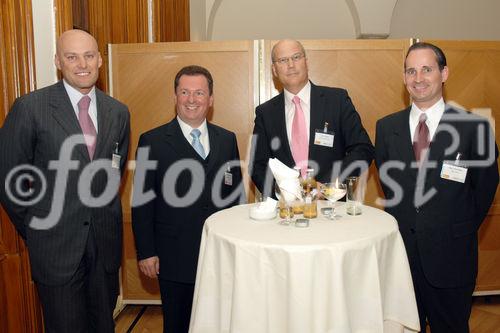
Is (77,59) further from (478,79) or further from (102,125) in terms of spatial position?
(478,79)

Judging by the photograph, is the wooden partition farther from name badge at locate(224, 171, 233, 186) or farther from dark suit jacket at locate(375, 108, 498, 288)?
dark suit jacket at locate(375, 108, 498, 288)

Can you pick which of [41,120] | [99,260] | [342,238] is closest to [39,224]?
[99,260]

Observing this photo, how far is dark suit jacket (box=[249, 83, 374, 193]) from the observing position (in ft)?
9.52

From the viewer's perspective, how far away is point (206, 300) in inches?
83.5

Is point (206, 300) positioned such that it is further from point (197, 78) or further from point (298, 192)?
point (197, 78)

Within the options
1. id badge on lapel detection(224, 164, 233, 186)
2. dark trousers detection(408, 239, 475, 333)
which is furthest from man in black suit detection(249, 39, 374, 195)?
dark trousers detection(408, 239, 475, 333)

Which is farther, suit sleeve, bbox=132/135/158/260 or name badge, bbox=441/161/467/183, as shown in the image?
suit sleeve, bbox=132/135/158/260

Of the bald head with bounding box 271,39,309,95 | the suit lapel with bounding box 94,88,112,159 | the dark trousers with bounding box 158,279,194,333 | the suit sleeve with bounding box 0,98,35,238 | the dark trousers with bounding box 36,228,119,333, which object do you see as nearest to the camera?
the suit sleeve with bounding box 0,98,35,238

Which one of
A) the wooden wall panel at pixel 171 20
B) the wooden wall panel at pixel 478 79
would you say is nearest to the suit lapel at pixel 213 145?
the wooden wall panel at pixel 478 79

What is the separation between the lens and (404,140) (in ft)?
8.21

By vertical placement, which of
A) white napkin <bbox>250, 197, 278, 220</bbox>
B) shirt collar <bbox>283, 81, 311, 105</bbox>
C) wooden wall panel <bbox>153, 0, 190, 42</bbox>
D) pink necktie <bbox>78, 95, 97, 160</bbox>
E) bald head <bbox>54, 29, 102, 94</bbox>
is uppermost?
wooden wall panel <bbox>153, 0, 190, 42</bbox>

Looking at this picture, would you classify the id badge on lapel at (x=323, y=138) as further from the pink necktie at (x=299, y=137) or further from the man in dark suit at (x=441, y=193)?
the man in dark suit at (x=441, y=193)

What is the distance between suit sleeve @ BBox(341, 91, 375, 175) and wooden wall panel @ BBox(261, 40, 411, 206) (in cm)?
104
